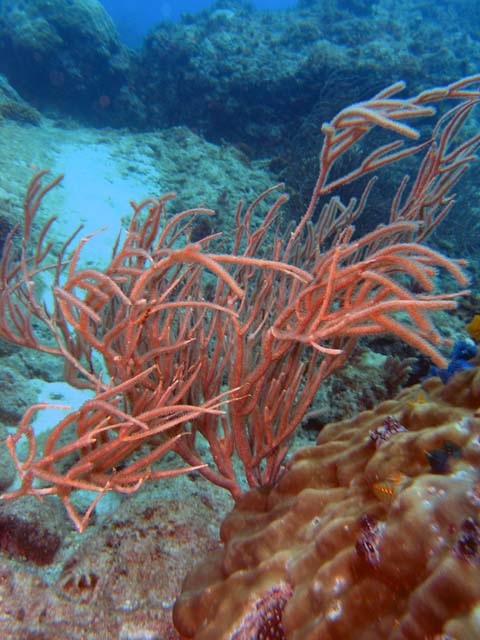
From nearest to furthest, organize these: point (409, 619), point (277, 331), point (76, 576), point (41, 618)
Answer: point (409, 619) → point (41, 618) → point (277, 331) → point (76, 576)

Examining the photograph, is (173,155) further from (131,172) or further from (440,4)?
(440,4)

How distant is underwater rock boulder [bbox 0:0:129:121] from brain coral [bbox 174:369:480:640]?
13937 mm

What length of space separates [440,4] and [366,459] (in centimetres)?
2657

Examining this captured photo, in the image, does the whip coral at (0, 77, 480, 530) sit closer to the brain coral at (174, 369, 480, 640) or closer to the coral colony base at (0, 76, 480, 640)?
the coral colony base at (0, 76, 480, 640)

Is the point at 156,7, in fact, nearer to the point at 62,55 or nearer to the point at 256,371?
the point at 62,55

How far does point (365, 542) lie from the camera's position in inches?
53.4

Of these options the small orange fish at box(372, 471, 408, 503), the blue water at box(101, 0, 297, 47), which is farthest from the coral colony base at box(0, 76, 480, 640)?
the blue water at box(101, 0, 297, 47)

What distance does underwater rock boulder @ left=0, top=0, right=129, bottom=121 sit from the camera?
12.0 m

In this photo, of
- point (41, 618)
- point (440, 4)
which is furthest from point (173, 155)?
point (440, 4)

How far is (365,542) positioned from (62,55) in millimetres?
15217

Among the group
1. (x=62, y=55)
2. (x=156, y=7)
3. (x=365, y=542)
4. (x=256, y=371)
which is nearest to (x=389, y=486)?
(x=365, y=542)

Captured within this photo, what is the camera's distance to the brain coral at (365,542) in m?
1.16

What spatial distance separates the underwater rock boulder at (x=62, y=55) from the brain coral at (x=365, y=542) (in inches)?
549

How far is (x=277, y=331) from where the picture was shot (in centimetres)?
182
